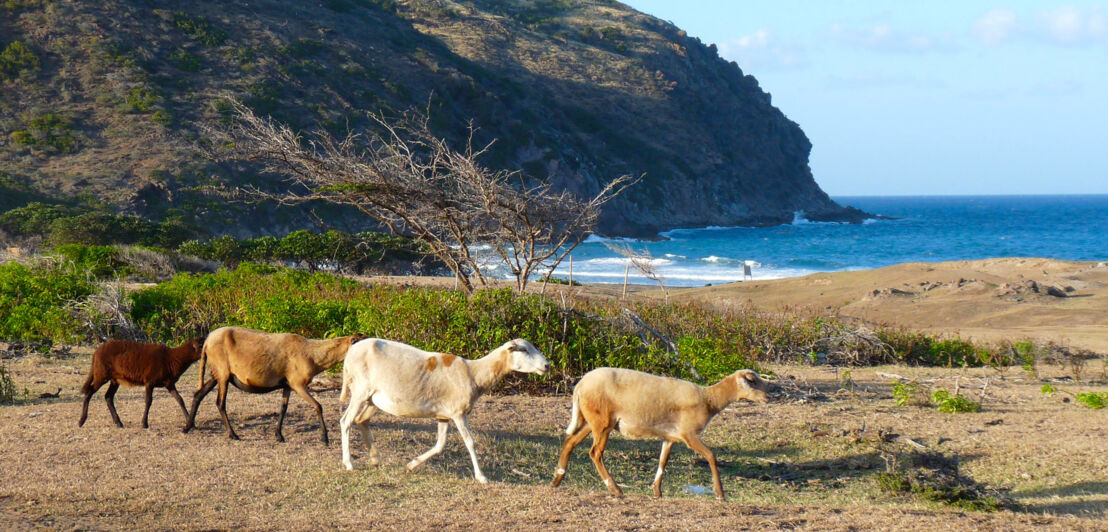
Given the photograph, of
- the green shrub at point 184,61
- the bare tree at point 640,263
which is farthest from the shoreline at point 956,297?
the green shrub at point 184,61

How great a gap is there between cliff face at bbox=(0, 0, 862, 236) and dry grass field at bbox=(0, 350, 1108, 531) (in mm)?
5493

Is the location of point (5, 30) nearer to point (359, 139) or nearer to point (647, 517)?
point (359, 139)

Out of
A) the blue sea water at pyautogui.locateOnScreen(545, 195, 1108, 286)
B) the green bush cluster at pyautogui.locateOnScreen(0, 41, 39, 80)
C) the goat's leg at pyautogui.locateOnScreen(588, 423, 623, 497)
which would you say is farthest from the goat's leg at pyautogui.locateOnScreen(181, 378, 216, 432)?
the green bush cluster at pyautogui.locateOnScreen(0, 41, 39, 80)

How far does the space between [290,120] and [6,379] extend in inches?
1668

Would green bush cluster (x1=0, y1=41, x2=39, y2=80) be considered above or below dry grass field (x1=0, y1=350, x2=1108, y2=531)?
above

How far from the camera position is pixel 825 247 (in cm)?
7369

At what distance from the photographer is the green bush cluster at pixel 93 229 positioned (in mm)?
28766

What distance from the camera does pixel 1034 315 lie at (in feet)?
67.3

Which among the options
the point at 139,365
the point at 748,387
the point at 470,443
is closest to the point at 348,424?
the point at 470,443

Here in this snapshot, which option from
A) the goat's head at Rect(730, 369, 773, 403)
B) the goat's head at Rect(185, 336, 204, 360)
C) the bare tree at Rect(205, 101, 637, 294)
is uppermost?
the bare tree at Rect(205, 101, 637, 294)

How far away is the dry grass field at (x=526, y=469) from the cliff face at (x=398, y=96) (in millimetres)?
5493

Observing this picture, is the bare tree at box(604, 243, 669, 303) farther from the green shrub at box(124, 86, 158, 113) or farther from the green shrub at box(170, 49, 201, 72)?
the green shrub at box(170, 49, 201, 72)

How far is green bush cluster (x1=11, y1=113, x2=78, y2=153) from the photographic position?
41.7 m

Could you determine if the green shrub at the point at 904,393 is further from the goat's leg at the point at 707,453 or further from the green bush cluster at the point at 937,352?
the goat's leg at the point at 707,453
